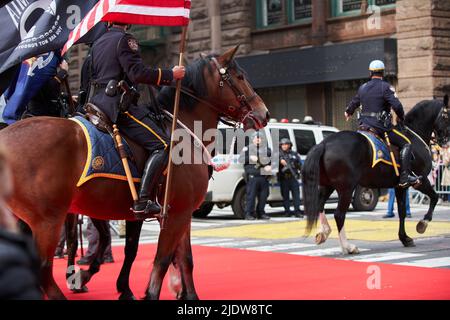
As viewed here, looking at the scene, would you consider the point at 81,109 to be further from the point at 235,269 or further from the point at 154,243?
the point at 154,243

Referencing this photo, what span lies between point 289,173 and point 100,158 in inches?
512

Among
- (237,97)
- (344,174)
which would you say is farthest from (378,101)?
(237,97)

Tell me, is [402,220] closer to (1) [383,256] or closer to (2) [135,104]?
(1) [383,256]

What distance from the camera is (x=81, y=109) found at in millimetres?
7539

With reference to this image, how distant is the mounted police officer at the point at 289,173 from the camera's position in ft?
64.1

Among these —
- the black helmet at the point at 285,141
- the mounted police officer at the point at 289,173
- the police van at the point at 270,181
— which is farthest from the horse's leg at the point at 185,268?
the black helmet at the point at 285,141

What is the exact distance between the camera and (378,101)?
12570 mm

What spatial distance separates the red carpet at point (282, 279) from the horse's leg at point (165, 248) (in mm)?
1109

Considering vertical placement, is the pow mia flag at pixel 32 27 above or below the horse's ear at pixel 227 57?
above

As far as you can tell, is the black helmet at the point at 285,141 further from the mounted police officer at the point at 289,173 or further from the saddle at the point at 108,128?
the saddle at the point at 108,128

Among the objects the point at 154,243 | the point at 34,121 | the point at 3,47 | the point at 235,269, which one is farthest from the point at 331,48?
the point at 34,121

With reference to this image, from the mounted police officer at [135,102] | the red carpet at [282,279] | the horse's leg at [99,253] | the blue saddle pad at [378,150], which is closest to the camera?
the mounted police officer at [135,102]

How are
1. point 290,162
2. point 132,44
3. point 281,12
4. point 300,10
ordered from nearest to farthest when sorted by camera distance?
point 132,44, point 290,162, point 300,10, point 281,12
